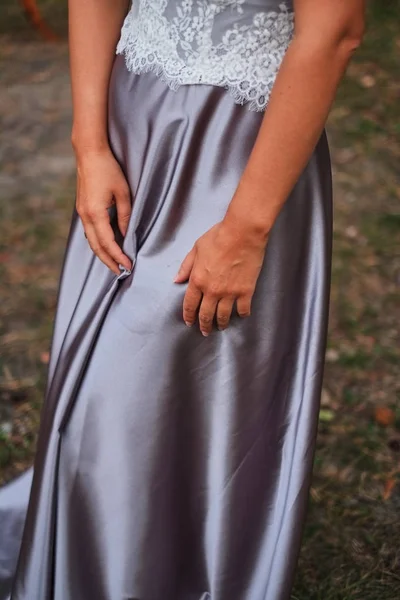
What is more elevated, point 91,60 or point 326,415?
point 91,60

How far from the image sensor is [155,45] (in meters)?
1.33

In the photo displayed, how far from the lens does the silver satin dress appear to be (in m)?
1.31

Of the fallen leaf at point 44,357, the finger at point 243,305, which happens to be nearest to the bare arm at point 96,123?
the finger at point 243,305

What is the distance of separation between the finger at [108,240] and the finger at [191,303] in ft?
0.46

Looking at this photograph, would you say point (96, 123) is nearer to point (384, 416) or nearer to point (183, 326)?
point (183, 326)

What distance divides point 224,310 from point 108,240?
26 cm

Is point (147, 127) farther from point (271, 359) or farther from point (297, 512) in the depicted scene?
point (297, 512)

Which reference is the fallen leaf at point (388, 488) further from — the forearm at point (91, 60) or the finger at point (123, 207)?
the forearm at point (91, 60)

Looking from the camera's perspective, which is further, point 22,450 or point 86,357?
point 22,450

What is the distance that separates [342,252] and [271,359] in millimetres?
1954

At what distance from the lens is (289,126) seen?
45.2 inches

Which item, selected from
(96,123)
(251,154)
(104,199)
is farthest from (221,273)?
(96,123)

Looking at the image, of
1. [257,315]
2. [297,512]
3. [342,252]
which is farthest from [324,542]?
[342,252]

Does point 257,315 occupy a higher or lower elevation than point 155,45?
lower
